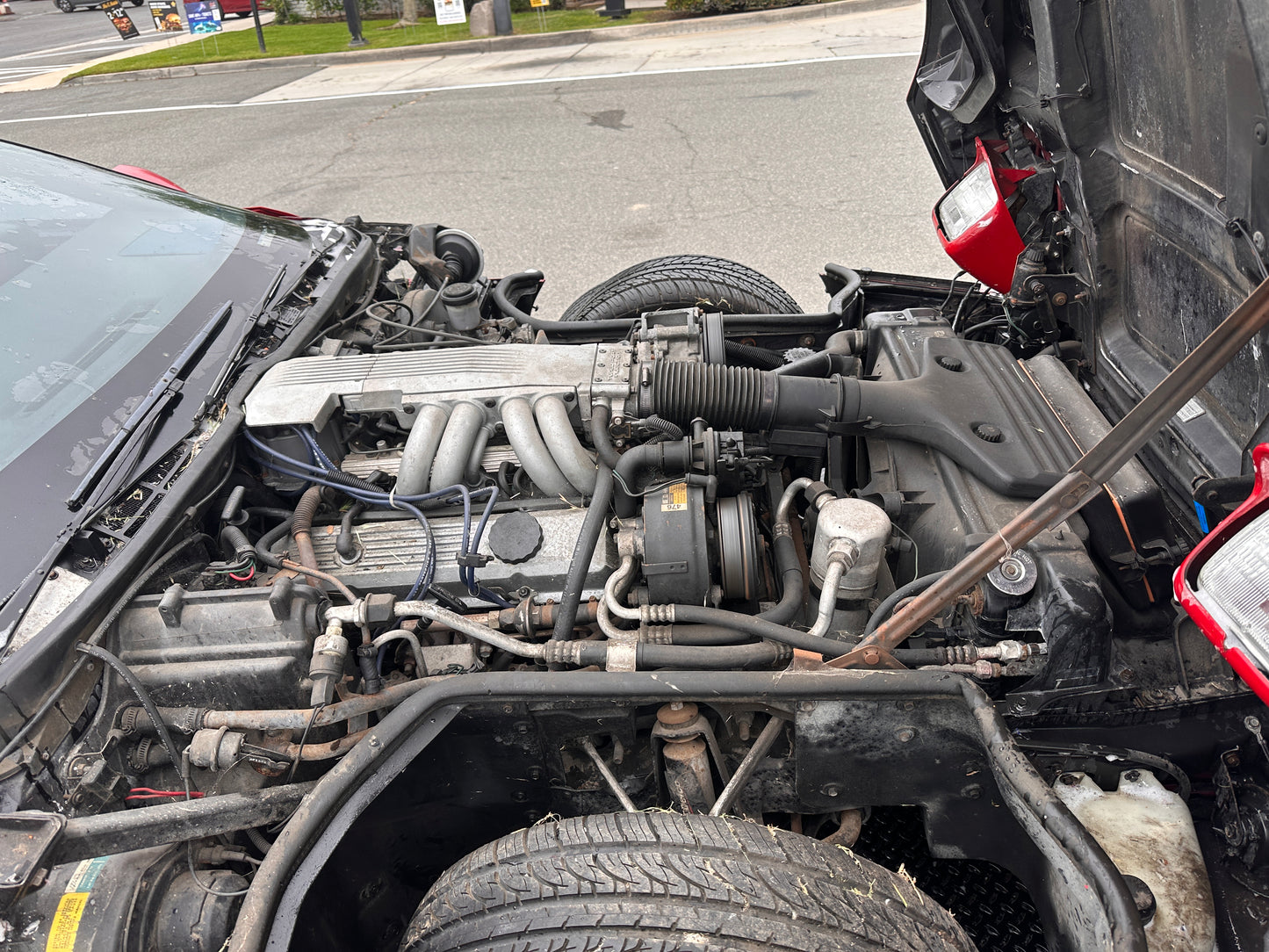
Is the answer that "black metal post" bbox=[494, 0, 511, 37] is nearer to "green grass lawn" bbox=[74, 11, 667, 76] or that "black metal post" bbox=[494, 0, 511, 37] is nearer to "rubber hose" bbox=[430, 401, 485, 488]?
"green grass lawn" bbox=[74, 11, 667, 76]

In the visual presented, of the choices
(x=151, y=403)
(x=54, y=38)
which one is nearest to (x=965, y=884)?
(x=151, y=403)

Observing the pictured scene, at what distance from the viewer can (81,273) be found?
2158mm

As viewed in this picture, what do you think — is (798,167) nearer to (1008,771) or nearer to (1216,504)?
(1216,504)

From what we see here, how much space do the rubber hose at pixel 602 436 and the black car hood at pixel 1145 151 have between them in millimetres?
1192

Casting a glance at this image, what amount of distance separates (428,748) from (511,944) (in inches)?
14.7

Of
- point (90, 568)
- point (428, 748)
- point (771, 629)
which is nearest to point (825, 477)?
point (771, 629)

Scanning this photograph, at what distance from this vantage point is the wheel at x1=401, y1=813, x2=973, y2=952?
1.21 m

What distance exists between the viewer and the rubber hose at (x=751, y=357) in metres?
2.48

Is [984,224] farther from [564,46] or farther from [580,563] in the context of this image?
[564,46]

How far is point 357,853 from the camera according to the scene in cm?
145

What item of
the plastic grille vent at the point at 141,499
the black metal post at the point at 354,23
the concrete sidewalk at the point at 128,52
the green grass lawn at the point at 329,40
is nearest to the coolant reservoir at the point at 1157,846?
the plastic grille vent at the point at 141,499

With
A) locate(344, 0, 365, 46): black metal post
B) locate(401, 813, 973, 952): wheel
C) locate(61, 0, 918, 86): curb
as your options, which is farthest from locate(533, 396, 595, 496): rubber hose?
locate(344, 0, 365, 46): black metal post

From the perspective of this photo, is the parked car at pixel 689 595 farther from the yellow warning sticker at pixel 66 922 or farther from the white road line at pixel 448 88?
the white road line at pixel 448 88

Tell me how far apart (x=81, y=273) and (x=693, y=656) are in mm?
1853
